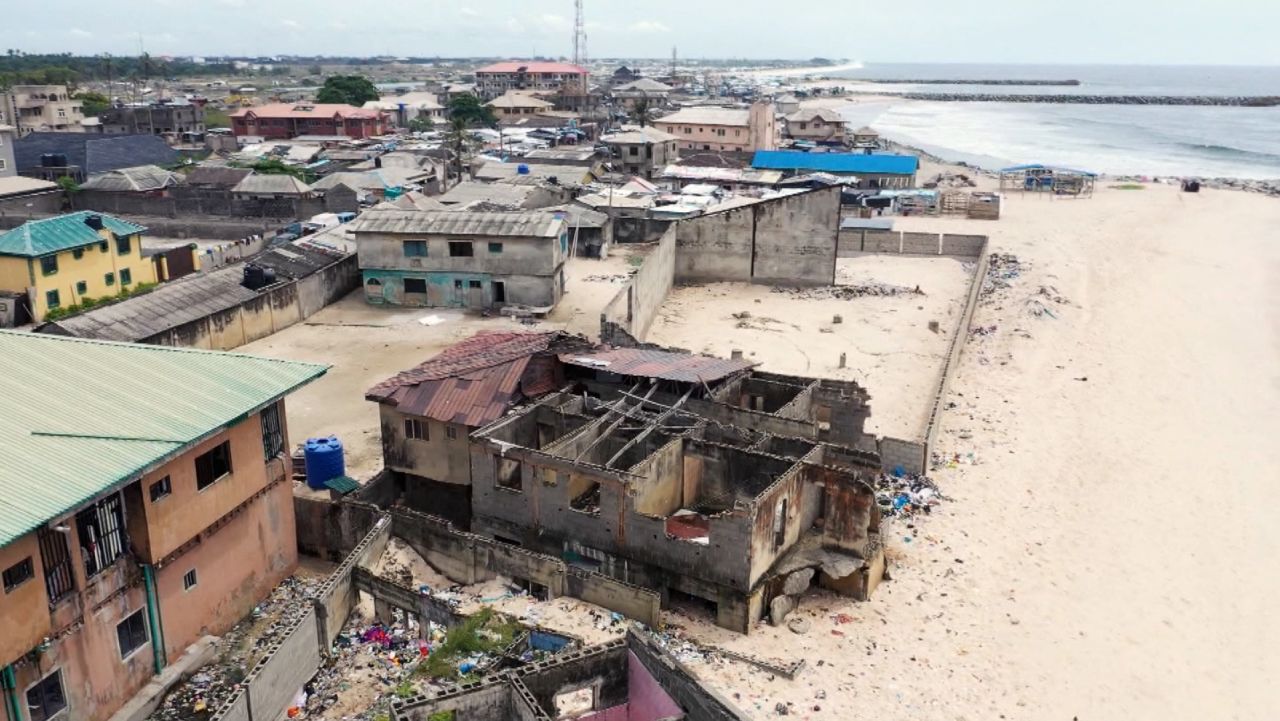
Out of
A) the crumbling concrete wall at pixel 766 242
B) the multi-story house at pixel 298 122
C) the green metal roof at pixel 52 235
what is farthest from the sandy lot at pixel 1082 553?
the multi-story house at pixel 298 122

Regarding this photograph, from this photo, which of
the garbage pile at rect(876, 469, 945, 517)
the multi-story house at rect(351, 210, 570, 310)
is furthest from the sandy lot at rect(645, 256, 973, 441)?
the multi-story house at rect(351, 210, 570, 310)

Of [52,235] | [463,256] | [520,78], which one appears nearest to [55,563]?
[463,256]

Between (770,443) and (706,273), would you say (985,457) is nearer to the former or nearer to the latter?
(770,443)

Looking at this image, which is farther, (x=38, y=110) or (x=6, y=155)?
(x=38, y=110)

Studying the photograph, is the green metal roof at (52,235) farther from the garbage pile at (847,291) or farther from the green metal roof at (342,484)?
the garbage pile at (847,291)

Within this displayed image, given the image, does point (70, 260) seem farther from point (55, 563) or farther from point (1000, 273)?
point (1000, 273)

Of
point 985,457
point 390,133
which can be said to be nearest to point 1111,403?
point 985,457
